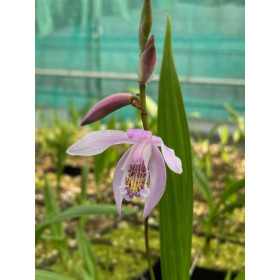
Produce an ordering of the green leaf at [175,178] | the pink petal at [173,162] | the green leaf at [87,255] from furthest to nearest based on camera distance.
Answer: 1. the green leaf at [87,255]
2. the green leaf at [175,178]
3. the pink petal at [173,162]

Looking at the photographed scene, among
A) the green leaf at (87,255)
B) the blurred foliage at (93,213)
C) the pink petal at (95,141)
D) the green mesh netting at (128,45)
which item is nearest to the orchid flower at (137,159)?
the pink petal at (95,141)

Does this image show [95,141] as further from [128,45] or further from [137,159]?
[128,45]

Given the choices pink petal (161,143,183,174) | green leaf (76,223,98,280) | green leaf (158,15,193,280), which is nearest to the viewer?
pink petal (161,143,183,174)

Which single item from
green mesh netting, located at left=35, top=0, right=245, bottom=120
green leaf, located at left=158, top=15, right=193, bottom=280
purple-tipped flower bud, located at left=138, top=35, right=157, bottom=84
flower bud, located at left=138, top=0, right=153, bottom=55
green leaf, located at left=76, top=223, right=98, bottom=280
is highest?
green mesh netting, located at left=35, top=0, right=245, bottom=120

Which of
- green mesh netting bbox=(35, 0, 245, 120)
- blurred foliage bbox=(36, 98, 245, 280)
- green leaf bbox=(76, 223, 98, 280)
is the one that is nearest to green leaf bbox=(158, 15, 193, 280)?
blurred foliage bbox=(36, 98, 245, 280)

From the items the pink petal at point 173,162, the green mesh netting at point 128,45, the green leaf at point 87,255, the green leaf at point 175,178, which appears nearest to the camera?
the pink petal at point 173,162

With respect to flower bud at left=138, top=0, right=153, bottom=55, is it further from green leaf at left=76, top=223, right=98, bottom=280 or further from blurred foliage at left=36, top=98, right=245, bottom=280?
green leaf at left=76, top=223, right=98, bottom=280

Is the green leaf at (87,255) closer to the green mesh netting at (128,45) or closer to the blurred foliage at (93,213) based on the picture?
the blurred foliage at (93,213)
